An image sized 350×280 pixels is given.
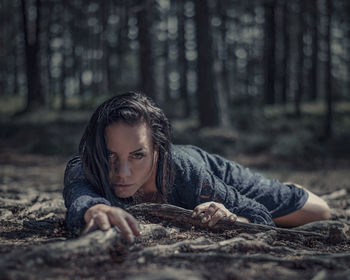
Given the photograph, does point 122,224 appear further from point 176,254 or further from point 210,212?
point 210,212

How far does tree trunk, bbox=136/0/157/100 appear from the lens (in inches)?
352

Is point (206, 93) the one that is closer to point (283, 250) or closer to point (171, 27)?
point (283, 250)

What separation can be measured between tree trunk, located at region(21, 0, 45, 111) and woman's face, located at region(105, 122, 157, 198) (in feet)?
46.0

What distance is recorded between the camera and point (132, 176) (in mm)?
2283

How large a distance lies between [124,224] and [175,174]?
85 centimetres

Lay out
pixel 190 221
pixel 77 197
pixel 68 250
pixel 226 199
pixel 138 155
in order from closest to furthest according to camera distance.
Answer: pixel 68 250 < pixel 77 197 < pixel 138 155 < pixel 190 221 < pixel 226 199

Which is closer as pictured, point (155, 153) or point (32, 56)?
point (155, 153)

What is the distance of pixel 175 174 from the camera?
8.79 ft

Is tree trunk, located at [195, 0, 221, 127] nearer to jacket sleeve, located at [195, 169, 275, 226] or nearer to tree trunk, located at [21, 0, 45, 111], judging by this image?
tree trunk, located at [21, 0, 45, 111]

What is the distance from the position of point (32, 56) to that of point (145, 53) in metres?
6.64

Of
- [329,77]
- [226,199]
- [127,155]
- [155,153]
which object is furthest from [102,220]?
[329,77]

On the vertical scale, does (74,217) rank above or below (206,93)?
below

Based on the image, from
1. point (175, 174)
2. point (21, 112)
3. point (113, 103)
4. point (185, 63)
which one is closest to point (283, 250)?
point (175, 174)

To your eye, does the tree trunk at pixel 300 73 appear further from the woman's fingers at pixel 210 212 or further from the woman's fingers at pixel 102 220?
the woman's fingers at pixel 102 220
